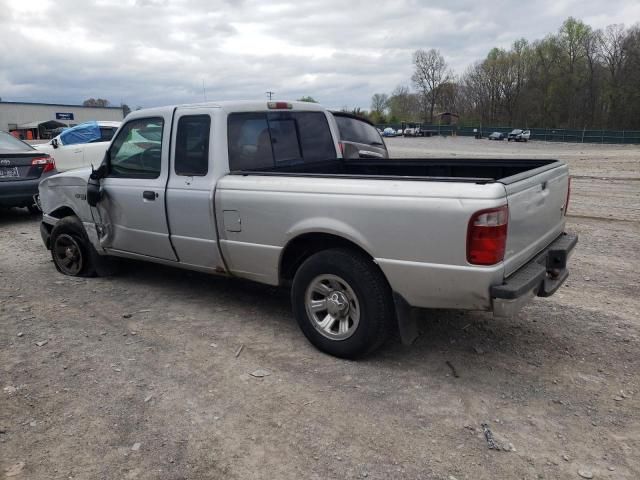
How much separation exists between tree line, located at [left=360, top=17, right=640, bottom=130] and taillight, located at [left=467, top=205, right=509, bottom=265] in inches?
2975

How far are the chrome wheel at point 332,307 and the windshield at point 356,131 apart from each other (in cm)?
544

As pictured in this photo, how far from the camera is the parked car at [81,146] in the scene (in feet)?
42.8

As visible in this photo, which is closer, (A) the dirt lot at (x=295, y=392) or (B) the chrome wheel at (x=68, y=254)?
(A) the dirt lot at (x=295, y=392)

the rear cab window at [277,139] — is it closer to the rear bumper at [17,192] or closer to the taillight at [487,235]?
the taillight at [487,235]

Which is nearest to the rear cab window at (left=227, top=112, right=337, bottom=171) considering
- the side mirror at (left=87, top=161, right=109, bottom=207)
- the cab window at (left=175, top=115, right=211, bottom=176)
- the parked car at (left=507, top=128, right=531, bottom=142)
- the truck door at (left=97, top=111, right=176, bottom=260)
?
the cab window at (left=175, top=115, right=211, bottom=176)

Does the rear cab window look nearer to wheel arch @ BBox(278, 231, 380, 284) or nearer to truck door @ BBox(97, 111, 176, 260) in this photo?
truck door @ BBox(97, 111, 176, 260)

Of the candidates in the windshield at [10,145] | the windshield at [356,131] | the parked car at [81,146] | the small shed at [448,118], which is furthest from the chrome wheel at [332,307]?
the small shed at [448,118]

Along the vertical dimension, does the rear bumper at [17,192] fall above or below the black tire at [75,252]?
above

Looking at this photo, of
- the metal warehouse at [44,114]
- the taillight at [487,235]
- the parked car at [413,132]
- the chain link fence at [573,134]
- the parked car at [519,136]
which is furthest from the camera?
the parked car at [413,132]

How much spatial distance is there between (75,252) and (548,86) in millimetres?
88187

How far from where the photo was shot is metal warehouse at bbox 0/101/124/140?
A: 2639 inches

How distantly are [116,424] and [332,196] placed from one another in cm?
198

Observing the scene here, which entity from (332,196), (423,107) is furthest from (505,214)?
(423,107)

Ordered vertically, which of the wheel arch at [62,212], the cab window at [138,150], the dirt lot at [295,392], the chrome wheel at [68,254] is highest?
the cab window at [138,150]
